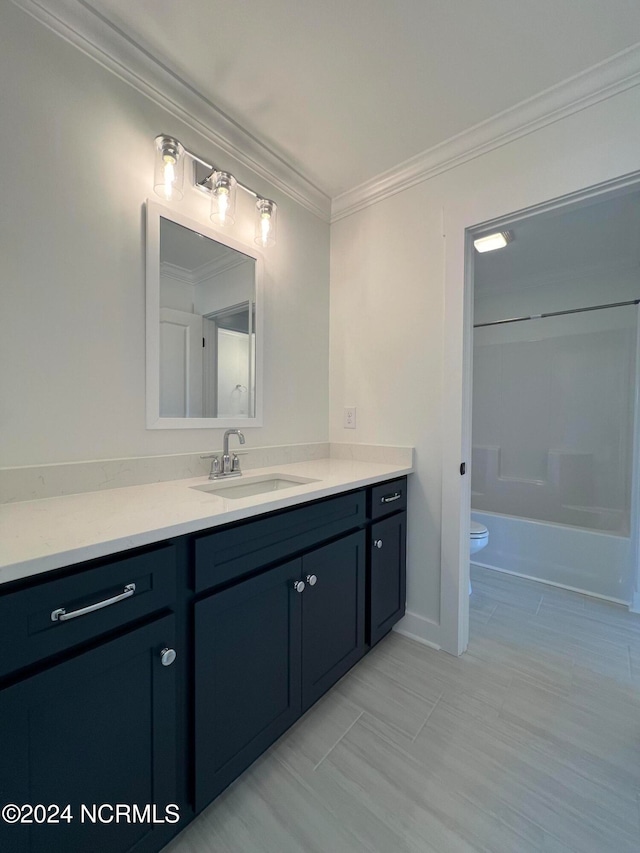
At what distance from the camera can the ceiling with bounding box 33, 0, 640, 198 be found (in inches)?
44.8

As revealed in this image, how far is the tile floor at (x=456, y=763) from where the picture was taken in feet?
3.19

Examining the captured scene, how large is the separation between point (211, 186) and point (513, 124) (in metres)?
1.30

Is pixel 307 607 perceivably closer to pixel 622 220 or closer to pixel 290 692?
pixel 290 692

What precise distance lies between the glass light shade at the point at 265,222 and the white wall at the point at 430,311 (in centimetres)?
54

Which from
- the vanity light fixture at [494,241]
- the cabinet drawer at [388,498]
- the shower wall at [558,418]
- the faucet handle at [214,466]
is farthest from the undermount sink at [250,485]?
the shower wall at [558,418]

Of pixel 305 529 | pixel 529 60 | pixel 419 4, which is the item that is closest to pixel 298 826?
pixel 305 529

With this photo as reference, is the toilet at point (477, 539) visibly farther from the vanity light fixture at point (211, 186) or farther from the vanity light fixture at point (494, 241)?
the vanity light fixture at point (211, 186)

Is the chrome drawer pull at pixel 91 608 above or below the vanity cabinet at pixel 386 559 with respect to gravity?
above

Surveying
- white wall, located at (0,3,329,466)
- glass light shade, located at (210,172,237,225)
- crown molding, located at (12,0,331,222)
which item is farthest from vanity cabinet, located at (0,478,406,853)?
crown molding, located at (12,0,331,222)

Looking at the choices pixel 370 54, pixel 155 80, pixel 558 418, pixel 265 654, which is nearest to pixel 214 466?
pixel 265 654

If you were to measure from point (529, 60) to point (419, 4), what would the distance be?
0.47 m

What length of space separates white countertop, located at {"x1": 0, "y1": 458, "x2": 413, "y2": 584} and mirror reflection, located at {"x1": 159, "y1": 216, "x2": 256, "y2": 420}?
0.38 meters

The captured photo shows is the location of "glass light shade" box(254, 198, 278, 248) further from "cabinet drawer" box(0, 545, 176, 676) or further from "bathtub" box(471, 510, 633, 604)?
"bathtub" box(471, 510, 633, 604)

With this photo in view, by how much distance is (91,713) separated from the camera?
727 mm
